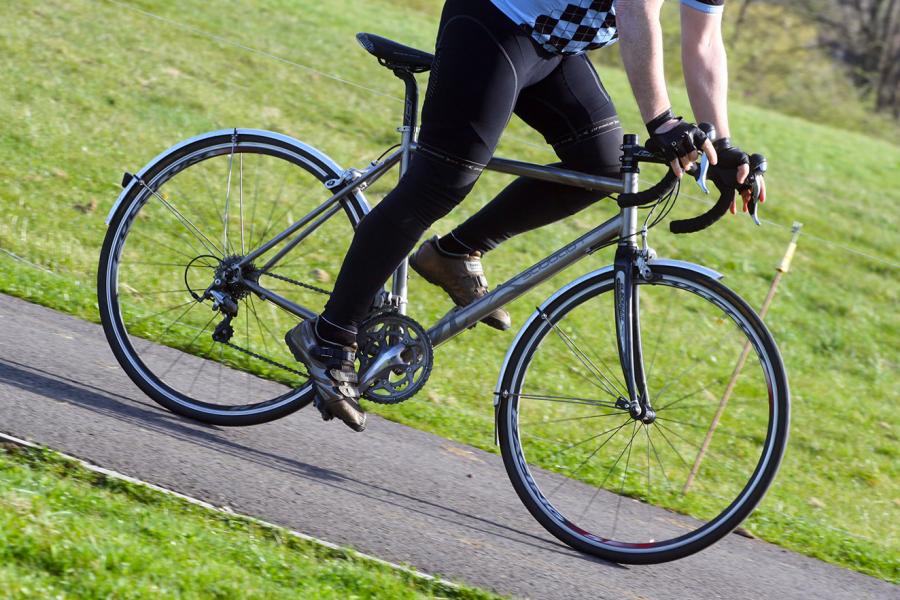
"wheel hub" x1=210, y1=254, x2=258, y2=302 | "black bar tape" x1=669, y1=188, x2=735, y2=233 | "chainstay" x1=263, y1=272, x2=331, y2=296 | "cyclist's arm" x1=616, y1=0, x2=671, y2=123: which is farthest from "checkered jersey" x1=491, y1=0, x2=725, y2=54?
"wheel hub" x1=210, y1=254, x2=258, y2=302

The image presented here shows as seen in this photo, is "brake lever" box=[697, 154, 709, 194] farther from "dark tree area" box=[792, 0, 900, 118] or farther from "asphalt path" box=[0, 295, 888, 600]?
"dark tree area" box=[792, 0, 900, 118]

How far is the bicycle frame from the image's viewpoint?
367 centimetres

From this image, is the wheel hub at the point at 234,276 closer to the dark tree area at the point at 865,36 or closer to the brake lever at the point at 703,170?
the brake lever at the point at 703,170

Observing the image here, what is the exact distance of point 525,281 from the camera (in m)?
3.89

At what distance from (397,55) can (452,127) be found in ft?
1.45

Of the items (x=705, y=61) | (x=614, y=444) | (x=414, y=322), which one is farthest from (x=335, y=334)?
(x=614, y=444)

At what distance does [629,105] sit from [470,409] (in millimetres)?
11468

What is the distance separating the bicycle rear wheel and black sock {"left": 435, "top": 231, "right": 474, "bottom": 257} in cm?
31

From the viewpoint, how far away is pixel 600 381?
4.01m

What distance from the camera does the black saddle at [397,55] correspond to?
12.3ft

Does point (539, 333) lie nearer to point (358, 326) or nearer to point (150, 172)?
point (358, 326)

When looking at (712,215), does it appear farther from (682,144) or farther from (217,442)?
(217,442)

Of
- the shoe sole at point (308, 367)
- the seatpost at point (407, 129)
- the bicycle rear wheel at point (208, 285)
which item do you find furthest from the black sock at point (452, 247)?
the shoe sole at point (308, 367)

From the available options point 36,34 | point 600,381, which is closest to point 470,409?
point 600,381
